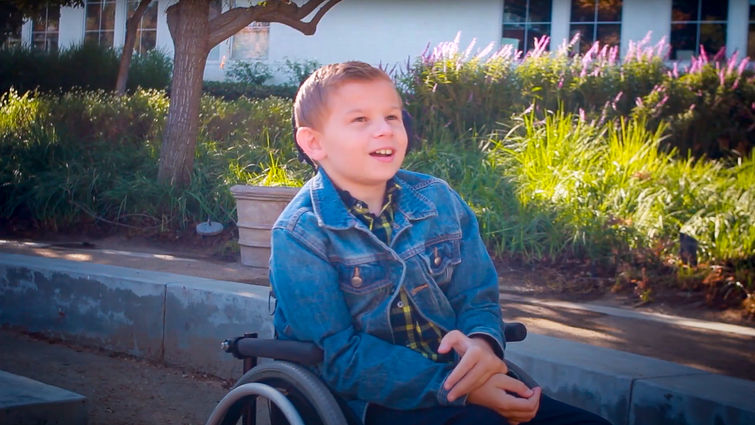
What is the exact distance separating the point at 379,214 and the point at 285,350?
20.3 inches

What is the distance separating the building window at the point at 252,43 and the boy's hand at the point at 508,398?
18.5m

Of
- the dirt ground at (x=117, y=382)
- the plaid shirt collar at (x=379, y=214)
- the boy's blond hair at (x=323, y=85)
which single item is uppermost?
the boy's blond hair at (x=323, y=85)

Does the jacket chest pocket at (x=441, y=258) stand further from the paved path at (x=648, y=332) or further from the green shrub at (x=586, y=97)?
the green shrub at (x=586, y=97)

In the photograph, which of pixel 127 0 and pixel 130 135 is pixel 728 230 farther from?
pixel 127 0

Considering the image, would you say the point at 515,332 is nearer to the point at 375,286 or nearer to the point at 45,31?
the point at 375,286

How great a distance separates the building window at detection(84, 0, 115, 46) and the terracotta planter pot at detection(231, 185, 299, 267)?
16.6 meters

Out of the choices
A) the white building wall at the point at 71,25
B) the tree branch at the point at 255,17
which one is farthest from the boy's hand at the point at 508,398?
the white building wall at the point at 71,25

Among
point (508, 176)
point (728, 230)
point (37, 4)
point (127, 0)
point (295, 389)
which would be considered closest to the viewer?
point (295, 389)

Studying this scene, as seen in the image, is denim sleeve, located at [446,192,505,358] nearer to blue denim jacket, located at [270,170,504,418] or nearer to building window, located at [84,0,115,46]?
blue denim jacket, located at [270,170,504,418]

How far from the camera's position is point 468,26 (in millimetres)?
17406

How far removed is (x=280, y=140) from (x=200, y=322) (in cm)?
557

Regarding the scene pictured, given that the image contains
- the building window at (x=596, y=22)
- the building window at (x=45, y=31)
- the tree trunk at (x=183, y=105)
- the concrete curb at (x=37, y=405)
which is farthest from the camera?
the building window at (x=45, y=31)

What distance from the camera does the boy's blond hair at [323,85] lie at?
8.39 feet

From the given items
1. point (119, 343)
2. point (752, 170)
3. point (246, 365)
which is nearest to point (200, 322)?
point (119, 343)
